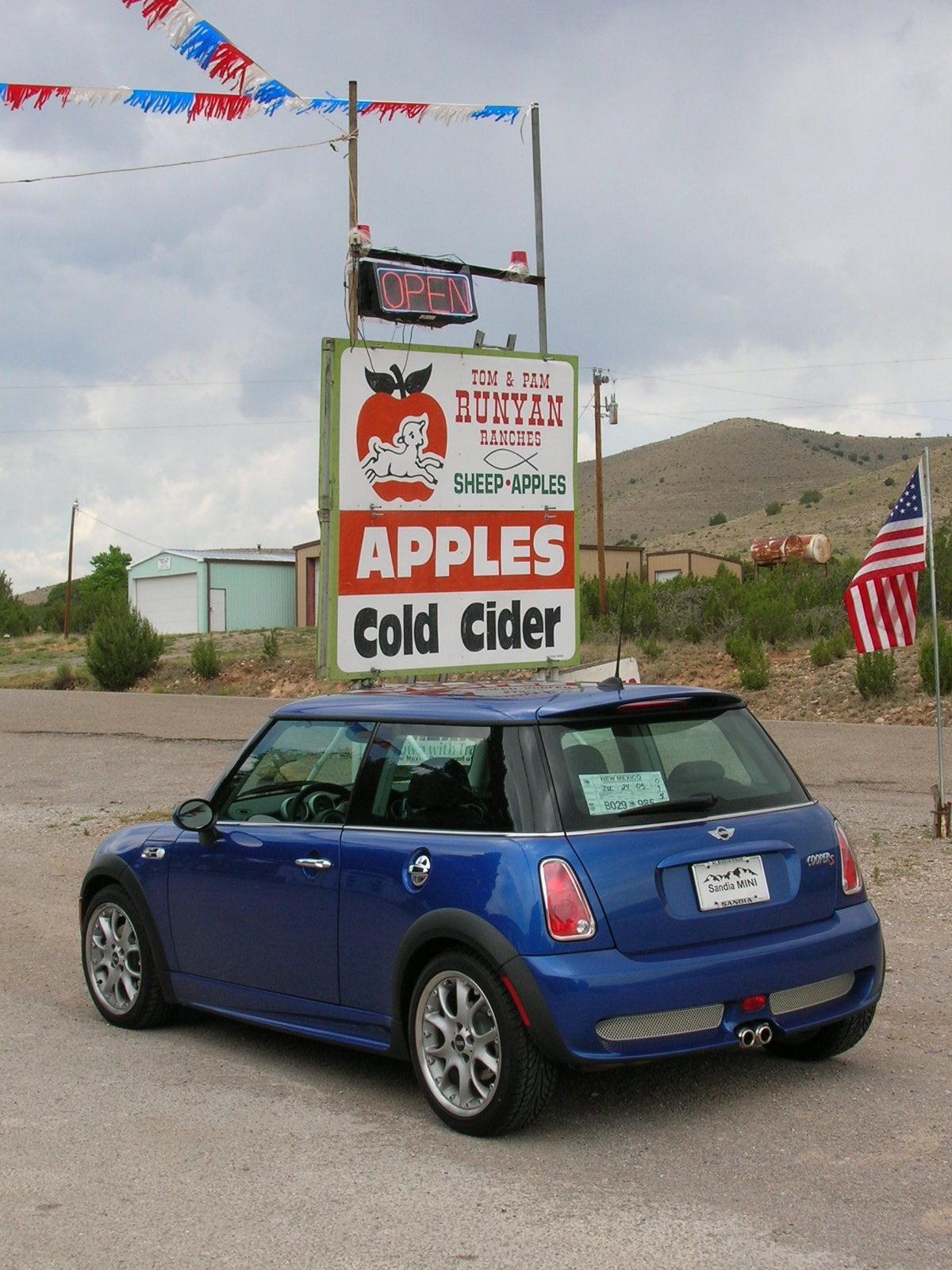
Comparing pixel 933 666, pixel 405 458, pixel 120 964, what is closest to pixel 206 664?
pixel 933 666

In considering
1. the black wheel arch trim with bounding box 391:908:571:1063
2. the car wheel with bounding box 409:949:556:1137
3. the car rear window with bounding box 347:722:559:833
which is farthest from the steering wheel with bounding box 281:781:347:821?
the car wheel with bounding box 409:949:556:1137

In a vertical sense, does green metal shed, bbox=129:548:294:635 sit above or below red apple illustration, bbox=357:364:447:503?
above

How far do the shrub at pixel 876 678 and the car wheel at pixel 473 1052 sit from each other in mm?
18861

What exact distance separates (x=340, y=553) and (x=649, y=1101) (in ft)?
22.8

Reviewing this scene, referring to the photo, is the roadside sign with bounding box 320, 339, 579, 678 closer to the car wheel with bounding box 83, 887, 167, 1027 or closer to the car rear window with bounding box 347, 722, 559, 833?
the car wheel with bounding box 83, 887, 167, 1027

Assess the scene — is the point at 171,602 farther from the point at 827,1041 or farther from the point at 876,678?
the point at 827,1041

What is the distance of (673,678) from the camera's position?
92.9 feet

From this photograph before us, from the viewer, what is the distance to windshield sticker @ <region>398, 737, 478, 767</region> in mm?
5117

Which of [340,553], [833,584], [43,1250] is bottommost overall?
[43,1250]

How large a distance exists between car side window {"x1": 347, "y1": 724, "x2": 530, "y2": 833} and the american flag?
7.02m

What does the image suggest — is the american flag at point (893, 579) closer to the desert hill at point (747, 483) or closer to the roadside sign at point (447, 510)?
the roadside sign at point (447, 510)

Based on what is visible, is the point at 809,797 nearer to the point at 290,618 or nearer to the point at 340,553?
the point at 340,553

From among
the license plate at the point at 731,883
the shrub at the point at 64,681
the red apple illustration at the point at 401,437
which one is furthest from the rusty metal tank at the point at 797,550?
the license plate at the point at 731,883

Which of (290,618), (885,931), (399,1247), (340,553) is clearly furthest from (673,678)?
(290,618)
